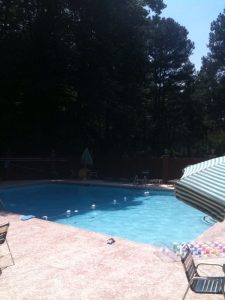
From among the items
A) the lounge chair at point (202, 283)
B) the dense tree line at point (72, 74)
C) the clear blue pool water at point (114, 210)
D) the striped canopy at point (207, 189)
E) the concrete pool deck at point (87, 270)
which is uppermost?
the dense tree line at point (72, 74)

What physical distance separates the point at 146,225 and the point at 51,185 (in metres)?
7.49

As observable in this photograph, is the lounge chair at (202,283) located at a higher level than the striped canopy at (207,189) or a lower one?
lower

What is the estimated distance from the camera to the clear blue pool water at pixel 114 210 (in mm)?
11492

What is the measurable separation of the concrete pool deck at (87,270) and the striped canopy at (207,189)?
5.63 ft

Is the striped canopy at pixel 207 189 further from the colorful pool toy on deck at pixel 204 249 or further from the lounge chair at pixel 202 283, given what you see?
the colorful pool toy on deck at pixel 204 249

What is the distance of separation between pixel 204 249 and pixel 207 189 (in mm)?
3825

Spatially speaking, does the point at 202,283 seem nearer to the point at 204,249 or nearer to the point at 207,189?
the point at 207,189

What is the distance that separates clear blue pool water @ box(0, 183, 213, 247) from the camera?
11.5 m

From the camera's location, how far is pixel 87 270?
5.93 metres

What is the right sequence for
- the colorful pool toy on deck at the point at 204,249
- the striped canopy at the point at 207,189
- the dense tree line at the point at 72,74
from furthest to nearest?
1. the dense tree line at the point at 72,74
2. the colorful pool toy on deck at the point at 204,249
3. the striped canopy at the point at 207,189

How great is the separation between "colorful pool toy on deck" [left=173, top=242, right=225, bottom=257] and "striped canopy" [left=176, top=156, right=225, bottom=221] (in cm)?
296

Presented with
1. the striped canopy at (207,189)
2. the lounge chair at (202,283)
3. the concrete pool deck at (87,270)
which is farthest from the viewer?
the concrete pool deck at (87,270)

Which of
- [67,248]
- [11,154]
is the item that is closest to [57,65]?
[11,154]

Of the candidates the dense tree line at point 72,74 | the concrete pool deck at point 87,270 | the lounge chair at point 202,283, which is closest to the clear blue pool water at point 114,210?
the concrete pool deck at point 87,270
